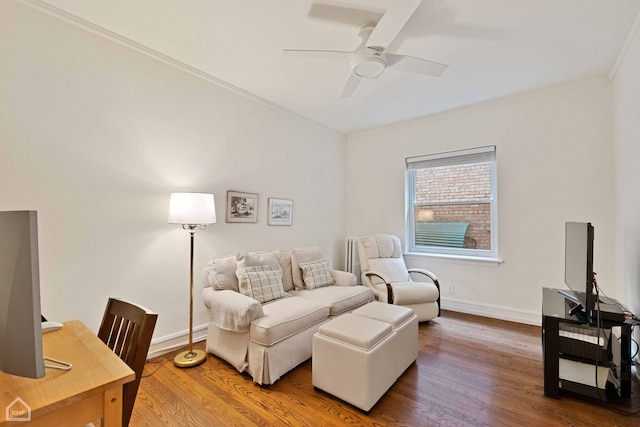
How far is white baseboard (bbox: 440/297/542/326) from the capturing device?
3.30m

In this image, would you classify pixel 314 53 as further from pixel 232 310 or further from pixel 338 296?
pixel 338 296

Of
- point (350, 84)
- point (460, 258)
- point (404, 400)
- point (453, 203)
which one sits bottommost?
point (404, 400)

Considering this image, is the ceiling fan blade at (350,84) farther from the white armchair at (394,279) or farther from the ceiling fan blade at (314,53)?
the white armchair at (394,279)

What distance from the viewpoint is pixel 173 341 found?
105 inches

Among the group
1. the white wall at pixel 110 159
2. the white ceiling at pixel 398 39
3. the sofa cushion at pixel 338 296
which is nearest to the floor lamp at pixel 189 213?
the white wall at pixel 110 159

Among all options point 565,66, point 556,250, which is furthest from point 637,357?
point 565,66

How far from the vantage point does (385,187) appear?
4516 mm

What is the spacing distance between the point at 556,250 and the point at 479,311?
3.77ft

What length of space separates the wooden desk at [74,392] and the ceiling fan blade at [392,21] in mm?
2064

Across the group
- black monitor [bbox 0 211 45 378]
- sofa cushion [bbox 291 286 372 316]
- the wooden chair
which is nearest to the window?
sofa cushion [bbox 291 286 372 316]

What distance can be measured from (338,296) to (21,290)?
246 cm

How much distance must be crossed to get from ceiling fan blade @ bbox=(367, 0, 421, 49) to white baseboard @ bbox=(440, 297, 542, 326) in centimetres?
334

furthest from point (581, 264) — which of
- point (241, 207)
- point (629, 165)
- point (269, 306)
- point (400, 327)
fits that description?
point (241, 207)

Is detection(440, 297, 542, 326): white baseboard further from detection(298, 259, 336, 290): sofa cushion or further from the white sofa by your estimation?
detection(298, 259, 336, 290): sofa cushion
